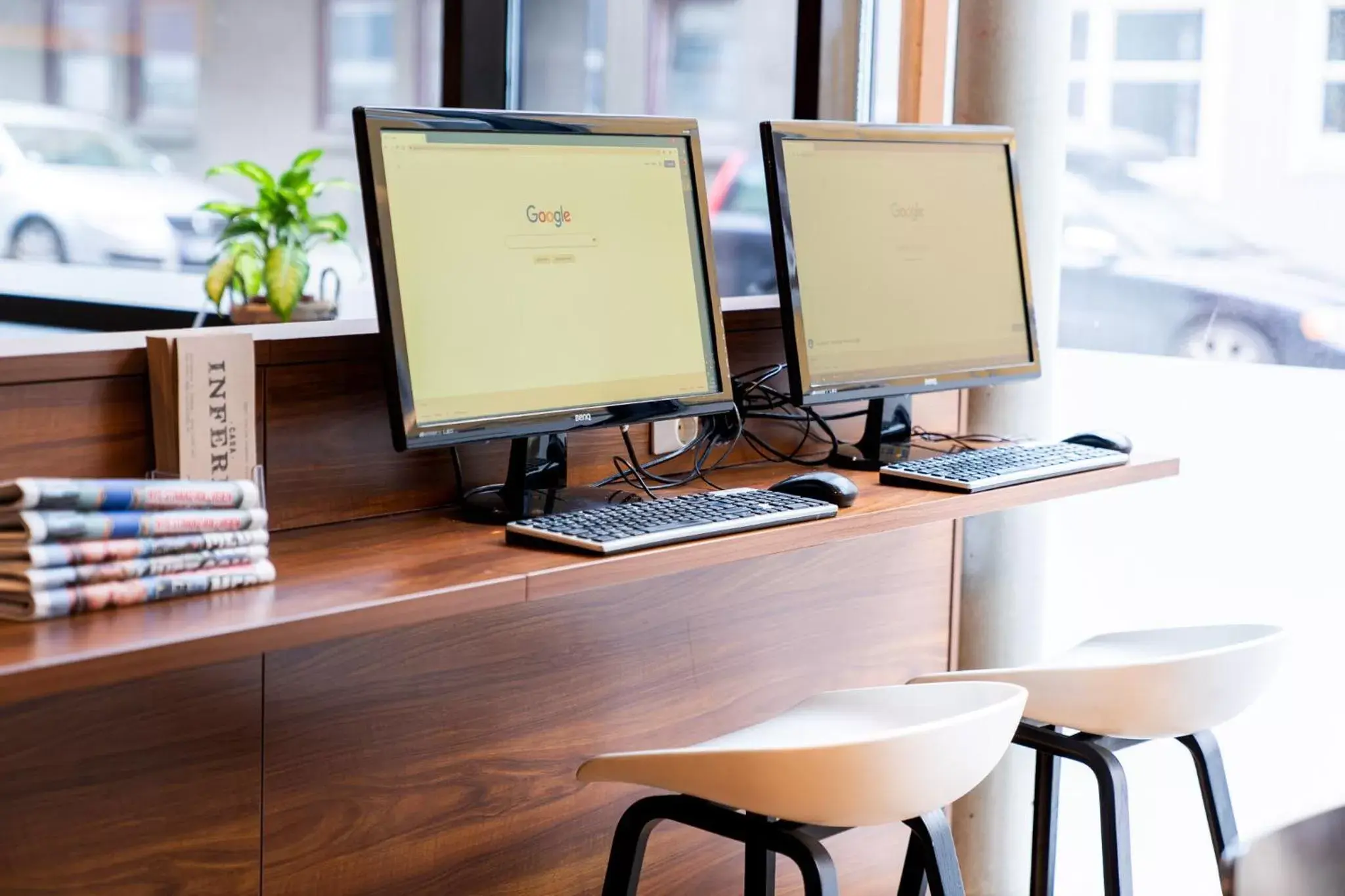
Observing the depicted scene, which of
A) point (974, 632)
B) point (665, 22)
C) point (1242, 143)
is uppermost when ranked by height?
point (665, 22)

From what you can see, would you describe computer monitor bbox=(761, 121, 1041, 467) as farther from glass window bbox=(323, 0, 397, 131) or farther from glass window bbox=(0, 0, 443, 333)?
glass window bbox=(323, 0, 397, 131)

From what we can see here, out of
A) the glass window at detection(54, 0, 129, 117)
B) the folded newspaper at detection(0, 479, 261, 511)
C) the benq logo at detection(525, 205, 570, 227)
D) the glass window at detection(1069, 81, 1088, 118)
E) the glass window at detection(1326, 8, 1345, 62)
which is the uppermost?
the glass window at detection(54, 0, 129, 117)

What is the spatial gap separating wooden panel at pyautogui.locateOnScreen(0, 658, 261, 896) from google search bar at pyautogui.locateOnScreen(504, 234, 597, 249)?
58 centimetres

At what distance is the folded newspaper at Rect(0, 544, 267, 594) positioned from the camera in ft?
4.25

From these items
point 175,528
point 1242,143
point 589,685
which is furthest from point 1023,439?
point 175,528

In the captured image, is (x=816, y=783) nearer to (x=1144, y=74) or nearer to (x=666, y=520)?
(x=666, y=520)

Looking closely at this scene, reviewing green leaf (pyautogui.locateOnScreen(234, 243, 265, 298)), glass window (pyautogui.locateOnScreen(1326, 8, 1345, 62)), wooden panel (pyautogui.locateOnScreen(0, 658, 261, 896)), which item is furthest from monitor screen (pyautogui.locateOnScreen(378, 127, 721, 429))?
green leaf (pyautogui.locateOnScreen(234, 243, 265, 298))

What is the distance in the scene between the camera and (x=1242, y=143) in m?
2.88

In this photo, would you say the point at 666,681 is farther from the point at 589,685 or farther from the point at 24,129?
the point at 24,129

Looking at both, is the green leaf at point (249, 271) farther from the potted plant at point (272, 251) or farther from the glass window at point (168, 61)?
the glass window at point (168, 61)

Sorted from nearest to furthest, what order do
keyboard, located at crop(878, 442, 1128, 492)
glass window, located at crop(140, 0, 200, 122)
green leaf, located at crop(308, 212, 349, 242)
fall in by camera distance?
keyboard, located at crop(878, 442, 1128, 492), green leaf, located at crop(308, 212, 349, 242), glass window, located at crop(140, 0, 200, 122)

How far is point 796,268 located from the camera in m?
2.18

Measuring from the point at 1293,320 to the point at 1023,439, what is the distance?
0.63 m

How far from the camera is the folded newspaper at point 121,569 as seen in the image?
1.29 meters
